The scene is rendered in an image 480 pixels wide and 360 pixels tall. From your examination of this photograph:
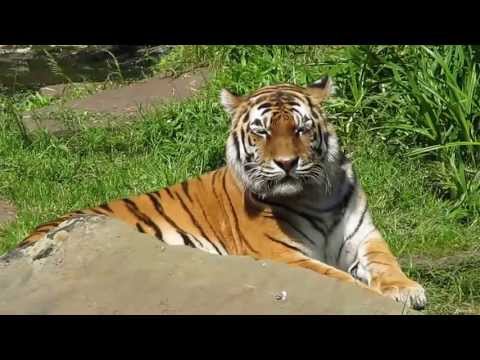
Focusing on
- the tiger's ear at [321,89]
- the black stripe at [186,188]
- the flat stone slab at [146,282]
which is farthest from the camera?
the black stripe at [186,188]

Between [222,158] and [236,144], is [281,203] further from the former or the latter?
[222,158]

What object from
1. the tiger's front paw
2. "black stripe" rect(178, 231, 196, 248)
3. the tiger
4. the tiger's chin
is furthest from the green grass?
"black stripe" rect(178, 231, 196, 248)

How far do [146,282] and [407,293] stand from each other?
1.48 metres

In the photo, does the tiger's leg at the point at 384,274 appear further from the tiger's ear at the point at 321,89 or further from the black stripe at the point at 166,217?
the black stripe at the point at 166,217

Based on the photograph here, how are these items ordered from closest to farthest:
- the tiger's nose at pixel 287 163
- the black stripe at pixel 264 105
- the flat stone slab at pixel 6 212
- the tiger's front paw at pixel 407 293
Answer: the tiger's front paw at pixel 407 293, the tiger's nose at pixel 287 163, the black stripe at pixel 264 105, the flat stone slab at pixel 6 212

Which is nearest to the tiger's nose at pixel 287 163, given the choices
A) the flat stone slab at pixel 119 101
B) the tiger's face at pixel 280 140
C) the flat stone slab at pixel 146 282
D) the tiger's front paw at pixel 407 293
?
the tiger's face at pixel 280 140

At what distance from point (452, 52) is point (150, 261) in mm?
3844

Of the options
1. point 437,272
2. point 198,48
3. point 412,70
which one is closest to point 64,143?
point 198,48

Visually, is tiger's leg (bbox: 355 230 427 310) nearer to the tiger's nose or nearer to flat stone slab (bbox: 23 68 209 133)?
the tiger's nose

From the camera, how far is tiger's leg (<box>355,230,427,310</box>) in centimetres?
487

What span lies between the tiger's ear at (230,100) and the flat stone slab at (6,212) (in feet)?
6.46

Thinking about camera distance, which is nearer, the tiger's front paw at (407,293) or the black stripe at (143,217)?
the tiger's front paw at (407,293)

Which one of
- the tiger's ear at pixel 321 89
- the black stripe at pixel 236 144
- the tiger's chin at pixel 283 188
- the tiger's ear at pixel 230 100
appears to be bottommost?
the tiger's chin at pixel 283 188

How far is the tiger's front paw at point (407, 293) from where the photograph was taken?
485 centimetres
